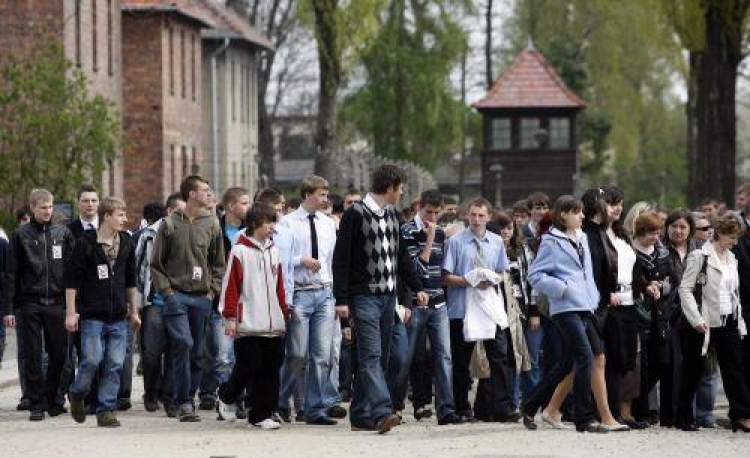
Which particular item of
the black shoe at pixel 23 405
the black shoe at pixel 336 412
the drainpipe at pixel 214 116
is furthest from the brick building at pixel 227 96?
the black shoe at pixel 336 412

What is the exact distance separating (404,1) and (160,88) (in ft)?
80.0

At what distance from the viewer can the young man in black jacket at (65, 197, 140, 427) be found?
54.8 feet

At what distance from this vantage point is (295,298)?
1684 centimetres

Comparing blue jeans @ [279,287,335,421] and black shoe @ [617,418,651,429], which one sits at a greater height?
blue jeans @ [279,287,335,421]

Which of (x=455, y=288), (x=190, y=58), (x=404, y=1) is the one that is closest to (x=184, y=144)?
(x=190, y=58)

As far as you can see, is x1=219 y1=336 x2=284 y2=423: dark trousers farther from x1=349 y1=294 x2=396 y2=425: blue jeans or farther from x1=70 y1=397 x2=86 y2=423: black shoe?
x1=70 y1=397 x2=86 y2=423: black shoe

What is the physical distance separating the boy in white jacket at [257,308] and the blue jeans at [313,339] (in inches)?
24.8

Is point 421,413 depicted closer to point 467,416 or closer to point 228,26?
point 467,416

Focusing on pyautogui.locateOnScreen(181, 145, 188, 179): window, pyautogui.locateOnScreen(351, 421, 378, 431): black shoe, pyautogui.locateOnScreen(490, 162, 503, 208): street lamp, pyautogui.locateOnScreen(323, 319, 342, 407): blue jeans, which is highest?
pyautogui.locateOnScreen(181, 145, 188, 179): window

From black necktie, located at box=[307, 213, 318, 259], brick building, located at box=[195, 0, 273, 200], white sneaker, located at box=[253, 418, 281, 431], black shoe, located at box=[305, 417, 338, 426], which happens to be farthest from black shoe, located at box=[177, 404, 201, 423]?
brick building, located at box=[195, 0, 273, 200]

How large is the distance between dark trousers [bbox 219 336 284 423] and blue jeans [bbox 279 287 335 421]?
60 centimetres

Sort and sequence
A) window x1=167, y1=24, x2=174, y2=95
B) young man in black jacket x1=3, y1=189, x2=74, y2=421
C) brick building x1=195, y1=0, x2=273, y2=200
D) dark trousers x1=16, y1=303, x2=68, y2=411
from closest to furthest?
dark trousers x1=16, y1=303, x2=68, y2=411 < young man in black jacket x1=3, y1=189, x2=74, y2=421 < window x1=167, y1=24, x2=174, y2=95 < brick building x1=195, y1=0, x2=273, y2=200

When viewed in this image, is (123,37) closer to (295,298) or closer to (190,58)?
(190,58)

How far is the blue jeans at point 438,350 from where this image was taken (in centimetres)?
1712
